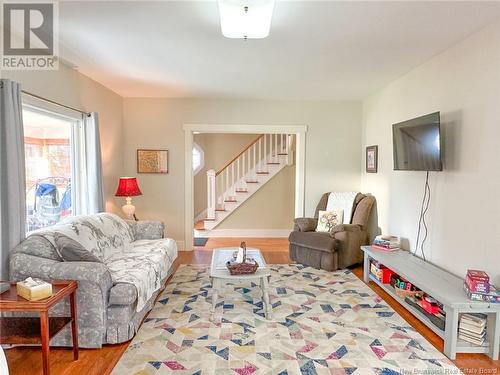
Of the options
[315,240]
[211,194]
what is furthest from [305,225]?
[211,194]

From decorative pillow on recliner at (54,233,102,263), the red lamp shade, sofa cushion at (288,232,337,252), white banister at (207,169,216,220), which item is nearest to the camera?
decorative pillow on recliner at (54,233,102,263)

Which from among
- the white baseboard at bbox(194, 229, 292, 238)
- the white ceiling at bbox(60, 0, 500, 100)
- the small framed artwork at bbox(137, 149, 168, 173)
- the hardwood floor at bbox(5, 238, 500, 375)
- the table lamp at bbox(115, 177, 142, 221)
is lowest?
the hardwood floor at bbox(5, 238, 500, 375)

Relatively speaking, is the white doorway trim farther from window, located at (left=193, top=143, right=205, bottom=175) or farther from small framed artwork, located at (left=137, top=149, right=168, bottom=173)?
window, located at (left=193, top=143, right=205, bottom=175)

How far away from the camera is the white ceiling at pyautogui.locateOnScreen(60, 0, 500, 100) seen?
7.41 feet

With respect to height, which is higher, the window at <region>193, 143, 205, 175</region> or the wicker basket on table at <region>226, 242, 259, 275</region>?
the window at <region>193, 143, 205, 175</region>

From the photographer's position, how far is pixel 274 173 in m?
6.70

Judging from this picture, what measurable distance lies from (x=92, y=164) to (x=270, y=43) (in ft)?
8.58

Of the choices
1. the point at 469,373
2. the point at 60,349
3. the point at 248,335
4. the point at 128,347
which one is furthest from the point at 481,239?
the point at 60,349

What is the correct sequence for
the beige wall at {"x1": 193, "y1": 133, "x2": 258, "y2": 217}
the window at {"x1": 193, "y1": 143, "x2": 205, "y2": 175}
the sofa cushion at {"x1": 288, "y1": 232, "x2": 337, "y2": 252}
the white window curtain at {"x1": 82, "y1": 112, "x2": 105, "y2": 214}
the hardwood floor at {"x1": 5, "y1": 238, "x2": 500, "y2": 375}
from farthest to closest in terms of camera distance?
the window at {"x1": 193, "y1": 143, "x2": 205, "y2": 175} → the beige wall at {"x1": 193, "y1": 133, "x2": 258, "y2": 217} → the sofa cushion at {"x1": 288, "y1": 232, "x2": 337, "y2": 252} → the white window curtain at {"x1": 82, "y1": 112, "x2": 105, "y2": 214} → the hardwood floor at {"x1": 5, "y1": 238, "x2": 500, "y2": 375}

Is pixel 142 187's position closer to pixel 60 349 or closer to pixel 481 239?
pixel 60 349

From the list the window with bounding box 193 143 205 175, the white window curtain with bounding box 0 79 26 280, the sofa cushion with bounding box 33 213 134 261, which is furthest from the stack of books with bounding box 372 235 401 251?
the window with bounding box 193 143 205 175

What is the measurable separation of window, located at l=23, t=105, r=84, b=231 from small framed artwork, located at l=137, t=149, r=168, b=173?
1.31m

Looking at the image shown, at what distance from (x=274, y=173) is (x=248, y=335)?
173 inches

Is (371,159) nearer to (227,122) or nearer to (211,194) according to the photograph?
(227,122)
